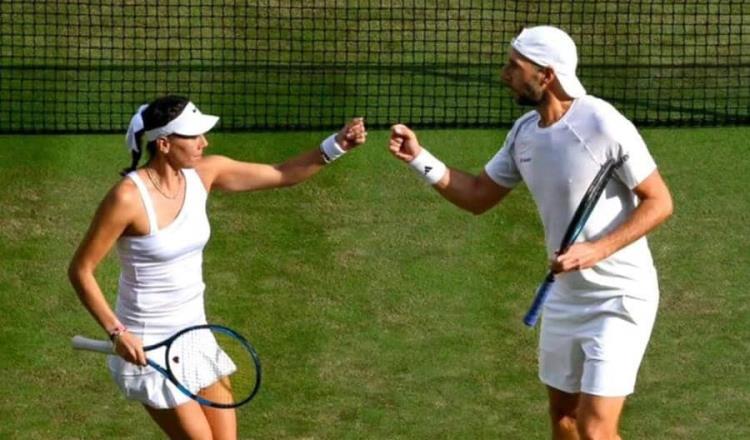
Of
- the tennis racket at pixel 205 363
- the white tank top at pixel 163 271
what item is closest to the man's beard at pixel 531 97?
the white tank top at pixel 163 271

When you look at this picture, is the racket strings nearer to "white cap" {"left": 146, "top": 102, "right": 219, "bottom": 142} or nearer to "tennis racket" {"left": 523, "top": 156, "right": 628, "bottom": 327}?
"white cap" {"left": 146, "top": 102, "right": 219, "bottom": 142}

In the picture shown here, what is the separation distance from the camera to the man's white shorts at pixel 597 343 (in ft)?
26.2

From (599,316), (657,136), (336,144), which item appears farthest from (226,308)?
(657,136)

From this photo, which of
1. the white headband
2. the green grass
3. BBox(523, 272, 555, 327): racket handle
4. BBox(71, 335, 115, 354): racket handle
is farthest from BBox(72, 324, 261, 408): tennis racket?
the green grass

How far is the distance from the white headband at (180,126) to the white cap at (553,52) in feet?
Answer: 4.69

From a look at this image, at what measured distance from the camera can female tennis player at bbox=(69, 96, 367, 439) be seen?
303 inches

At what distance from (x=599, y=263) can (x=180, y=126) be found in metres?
1.92

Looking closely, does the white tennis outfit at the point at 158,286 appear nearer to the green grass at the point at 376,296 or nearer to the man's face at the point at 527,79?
the man's face at the point at 527,79

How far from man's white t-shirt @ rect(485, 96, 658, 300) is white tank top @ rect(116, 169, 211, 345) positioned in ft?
5.02

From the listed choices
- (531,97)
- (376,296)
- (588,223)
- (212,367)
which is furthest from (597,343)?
(376,296)

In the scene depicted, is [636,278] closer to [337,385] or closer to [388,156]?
[337,385]

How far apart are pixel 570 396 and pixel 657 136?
6117mm

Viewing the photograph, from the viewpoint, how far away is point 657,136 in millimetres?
14133

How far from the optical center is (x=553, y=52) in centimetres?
802
